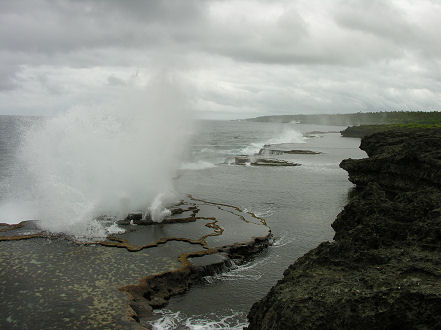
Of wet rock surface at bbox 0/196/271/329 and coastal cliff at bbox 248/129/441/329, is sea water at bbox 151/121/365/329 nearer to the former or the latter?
wet rock surface at bbox 0/196/271/329

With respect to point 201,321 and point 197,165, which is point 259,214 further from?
point 197,165

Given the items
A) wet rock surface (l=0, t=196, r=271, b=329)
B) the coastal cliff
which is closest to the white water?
wet rock surface (l=0, t=196, r=271, b=329)

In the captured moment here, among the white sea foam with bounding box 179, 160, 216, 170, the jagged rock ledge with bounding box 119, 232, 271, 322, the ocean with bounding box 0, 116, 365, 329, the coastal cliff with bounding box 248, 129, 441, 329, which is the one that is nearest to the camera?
the coastal cliff with bounding box 248, 129, 441, 329

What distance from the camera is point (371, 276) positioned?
11.0m

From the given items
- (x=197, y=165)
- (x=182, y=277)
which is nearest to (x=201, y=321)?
(x=182, y=277)

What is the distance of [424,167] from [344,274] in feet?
77.1

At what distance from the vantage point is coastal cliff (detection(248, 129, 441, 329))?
938 centimetres

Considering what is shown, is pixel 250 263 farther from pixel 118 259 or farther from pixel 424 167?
pixel 424 167

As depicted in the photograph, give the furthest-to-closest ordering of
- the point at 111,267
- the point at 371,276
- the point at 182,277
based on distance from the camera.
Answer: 1. the point at 111,267
2. the point at 182,277
3. the point at 371,276

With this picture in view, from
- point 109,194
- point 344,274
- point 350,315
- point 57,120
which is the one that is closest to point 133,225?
point 109,194

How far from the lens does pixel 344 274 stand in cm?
1223

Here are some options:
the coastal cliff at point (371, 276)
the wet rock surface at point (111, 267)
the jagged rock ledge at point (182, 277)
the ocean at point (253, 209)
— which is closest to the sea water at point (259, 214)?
the ocean at point (253, 209)

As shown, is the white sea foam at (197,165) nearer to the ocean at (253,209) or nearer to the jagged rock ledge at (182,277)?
the ocean at (253,209)

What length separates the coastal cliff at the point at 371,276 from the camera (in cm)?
938
